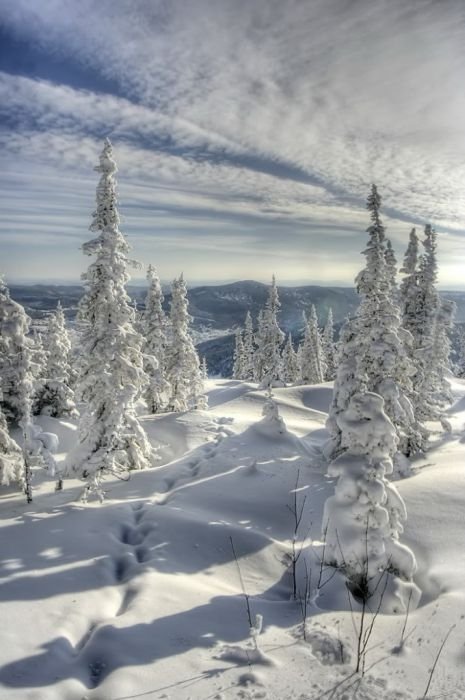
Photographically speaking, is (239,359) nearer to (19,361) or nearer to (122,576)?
(19,361)

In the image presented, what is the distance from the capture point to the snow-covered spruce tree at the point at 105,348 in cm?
1638

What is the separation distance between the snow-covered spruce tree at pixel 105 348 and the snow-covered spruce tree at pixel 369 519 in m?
9.22

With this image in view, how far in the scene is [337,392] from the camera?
73.7 ft

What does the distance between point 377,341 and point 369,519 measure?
11.6m

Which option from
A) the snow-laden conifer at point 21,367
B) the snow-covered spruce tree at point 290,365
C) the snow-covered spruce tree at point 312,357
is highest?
the snow-laden conifer at point 21,367

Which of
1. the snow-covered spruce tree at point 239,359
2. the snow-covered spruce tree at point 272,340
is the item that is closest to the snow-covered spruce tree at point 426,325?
the snow-covered spruce tree at point 272,340

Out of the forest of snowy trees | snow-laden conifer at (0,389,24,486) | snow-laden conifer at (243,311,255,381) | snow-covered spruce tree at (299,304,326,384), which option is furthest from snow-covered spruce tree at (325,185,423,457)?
snow-laden conifer at (243,311,255,381)

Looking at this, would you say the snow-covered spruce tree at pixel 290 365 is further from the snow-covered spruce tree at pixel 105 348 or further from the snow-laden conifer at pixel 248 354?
the snow-covered spruce tree at pixel 105 348

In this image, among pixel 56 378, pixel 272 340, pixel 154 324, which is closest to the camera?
pixel 56 378

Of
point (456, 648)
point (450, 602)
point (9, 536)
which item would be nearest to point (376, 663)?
point (456, 648)

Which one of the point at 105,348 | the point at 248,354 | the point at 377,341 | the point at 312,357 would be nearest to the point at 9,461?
the point at 105,348

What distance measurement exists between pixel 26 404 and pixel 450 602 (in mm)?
14331

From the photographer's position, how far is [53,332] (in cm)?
3322

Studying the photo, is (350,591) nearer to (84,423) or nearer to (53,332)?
(84,423)
